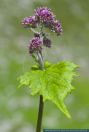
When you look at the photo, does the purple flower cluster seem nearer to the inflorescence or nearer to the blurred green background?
the inflorescence

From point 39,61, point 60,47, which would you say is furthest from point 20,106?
point 39,61

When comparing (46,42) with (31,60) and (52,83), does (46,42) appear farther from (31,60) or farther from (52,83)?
(31,60)

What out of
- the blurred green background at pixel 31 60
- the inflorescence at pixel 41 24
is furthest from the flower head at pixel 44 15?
the blurred green background at pixel 31 60

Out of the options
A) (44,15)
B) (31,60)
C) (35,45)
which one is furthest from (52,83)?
(31,60)

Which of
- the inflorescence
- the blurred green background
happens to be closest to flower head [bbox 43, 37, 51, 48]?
the inflorescence

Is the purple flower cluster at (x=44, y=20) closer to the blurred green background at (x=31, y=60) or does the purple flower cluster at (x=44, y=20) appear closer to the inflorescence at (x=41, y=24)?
the inflorescence at (x=41, y=24)

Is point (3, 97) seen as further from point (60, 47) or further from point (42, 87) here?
point (42, 87)
